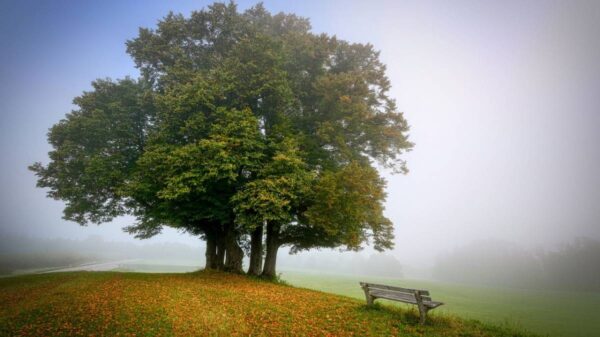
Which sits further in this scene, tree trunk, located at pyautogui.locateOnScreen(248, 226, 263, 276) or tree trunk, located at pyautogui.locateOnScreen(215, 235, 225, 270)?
tree trunk, located at pyautogui.locateOnScreen(215, 235, 225, 270)

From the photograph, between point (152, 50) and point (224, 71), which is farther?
point (152, 50)

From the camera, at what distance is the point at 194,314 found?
1002 cm

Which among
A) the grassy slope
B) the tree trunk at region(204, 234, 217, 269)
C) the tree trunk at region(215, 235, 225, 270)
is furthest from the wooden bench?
the tree trunk at region(204, 234, 217, 269)

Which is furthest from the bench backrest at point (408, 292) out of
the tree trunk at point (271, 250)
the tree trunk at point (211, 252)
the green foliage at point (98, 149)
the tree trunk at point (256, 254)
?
the green foliage at point (98, 149)

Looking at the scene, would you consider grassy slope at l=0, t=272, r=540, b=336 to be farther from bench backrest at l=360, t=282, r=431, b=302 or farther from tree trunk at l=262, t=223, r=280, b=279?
tree trunk at l=262, t=223, r=280, b=279

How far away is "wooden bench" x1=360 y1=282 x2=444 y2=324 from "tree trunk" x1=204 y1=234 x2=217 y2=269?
534 inches

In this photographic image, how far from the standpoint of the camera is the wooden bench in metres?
9.49

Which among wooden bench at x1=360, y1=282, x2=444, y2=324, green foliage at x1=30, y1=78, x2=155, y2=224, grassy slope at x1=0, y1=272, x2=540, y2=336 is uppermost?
green foliage at x1=30, y1=78, x2=155, y2=224

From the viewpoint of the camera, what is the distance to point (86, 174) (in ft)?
57.8

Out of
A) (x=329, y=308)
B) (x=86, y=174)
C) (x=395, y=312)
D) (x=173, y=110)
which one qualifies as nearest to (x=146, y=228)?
(x=86, y=174)

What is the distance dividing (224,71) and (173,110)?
4.31m

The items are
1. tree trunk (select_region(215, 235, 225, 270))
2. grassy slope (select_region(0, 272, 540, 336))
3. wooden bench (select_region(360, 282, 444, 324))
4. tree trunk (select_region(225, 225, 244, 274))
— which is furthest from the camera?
tree trunk (select_region(215, 235, 225, 270))

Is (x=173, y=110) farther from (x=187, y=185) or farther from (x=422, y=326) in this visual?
(x=422, y=326)

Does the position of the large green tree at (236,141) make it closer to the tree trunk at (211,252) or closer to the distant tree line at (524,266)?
the tree trunk at (211,252)
